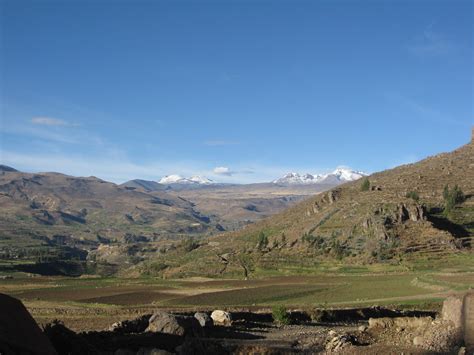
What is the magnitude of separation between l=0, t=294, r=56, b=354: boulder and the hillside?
92261 millimetres

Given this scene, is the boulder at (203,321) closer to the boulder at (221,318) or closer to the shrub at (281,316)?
the boulder at (221,318)

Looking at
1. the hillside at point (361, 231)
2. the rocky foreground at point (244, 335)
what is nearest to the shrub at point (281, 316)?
the rocky foreground at point (244, 335)

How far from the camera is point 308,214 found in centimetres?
14638

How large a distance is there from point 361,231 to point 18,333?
106 meters

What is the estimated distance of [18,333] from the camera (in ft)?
56.3

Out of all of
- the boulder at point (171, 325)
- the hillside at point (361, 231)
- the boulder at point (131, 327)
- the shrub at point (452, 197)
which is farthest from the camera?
the shrub at point (452, 197)

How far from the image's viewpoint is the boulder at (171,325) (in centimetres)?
2980

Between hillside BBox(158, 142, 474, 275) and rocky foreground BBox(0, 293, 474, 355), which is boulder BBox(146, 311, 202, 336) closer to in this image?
rocky foreground BBox(0, 293, 474, 355)

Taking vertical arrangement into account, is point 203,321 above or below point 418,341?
below

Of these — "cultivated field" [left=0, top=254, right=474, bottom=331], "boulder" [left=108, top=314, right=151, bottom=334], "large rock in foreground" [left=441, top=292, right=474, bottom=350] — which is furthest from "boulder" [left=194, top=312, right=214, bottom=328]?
"large rock in foreground" [left=441, top=292, right=474, bottom=350]

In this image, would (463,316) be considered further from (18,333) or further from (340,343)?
(18,333)

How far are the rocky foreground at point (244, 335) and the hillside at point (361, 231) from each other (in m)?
68.3

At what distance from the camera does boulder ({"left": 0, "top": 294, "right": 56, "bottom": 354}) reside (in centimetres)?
1632

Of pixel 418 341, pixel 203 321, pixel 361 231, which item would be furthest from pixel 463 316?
pixel 361 231
